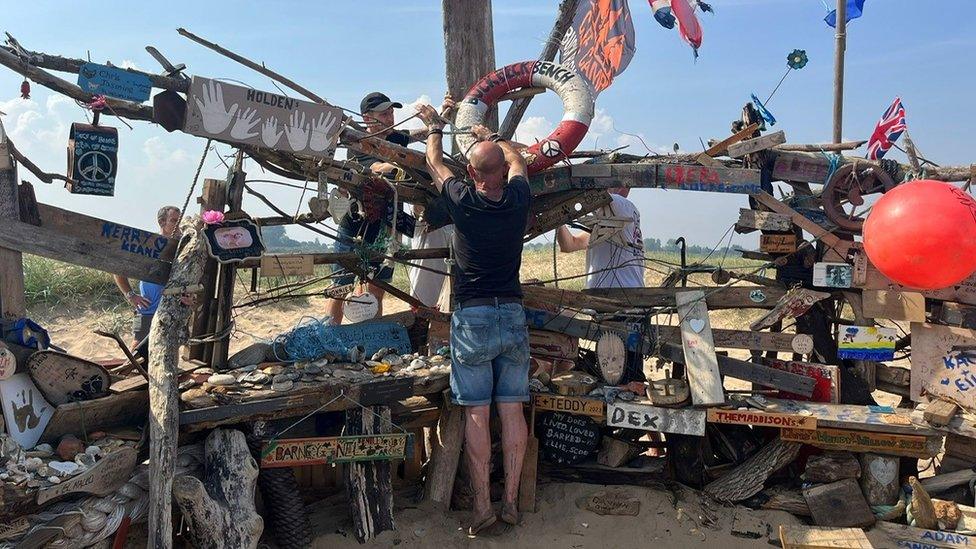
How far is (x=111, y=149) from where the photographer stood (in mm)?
4863

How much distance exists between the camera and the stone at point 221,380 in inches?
208

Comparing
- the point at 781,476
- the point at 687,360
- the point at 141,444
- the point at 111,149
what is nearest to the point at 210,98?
the point at 111,149

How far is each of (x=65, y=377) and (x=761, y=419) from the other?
4.58m

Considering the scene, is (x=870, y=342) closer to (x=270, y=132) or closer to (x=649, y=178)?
(x=649, y=178)

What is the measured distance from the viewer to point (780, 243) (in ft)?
20.0

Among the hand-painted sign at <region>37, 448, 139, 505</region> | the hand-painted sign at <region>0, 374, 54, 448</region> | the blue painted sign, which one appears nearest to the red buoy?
the blue painted sign

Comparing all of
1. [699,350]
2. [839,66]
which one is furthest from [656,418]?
[839,66]

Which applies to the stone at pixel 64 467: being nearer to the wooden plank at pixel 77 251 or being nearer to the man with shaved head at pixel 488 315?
the wooden plank at pixel 77 251

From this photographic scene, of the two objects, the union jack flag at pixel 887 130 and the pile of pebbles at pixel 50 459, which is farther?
the union jack flag at pixel 887 130

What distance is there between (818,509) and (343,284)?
3.88 meters

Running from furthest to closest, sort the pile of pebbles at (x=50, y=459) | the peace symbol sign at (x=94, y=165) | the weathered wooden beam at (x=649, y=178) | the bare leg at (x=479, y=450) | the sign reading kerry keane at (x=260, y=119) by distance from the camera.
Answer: the weathered wooden beam at (x=649, y=178)
the bare leg at (x=479, y=450)
the sign reading kerry keane at (x=260, y=119)
the peace symbol sign at (x=94, y=165)
the pile of pebbles at (x=50, y=459)

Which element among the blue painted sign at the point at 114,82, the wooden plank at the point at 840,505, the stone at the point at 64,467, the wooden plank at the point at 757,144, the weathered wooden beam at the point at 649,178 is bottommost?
the wooden plank at the point at 840,505

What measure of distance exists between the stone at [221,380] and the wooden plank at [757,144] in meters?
3.94

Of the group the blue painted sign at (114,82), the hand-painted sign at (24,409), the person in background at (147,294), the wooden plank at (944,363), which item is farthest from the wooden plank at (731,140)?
the hand-painted sign at (24,409)
